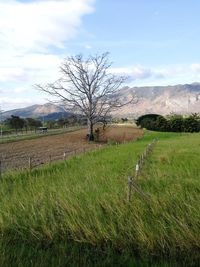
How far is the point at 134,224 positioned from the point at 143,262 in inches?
44.0

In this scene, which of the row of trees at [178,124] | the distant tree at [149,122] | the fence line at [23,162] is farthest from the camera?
the distant tree at [149,122]

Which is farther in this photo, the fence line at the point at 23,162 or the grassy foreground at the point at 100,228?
the fence line at the point at 23,162

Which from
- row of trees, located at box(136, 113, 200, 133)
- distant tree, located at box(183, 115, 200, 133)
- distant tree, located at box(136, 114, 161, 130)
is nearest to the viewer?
distant tree, located at box(183, 115, 200, 133)

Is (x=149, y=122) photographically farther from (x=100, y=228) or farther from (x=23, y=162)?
(x=100, y=228)

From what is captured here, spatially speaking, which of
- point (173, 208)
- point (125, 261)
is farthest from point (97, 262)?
point (173, 208)

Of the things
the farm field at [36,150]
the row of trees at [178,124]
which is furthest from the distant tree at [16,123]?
the row of trees at [178,124]

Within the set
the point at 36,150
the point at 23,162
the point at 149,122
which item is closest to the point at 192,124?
the point at 149,122

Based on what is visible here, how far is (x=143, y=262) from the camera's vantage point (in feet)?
22.9

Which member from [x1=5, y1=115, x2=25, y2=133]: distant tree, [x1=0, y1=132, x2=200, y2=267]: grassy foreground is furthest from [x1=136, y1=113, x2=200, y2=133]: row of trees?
[x1=0, y1=132, x2=200, y2=267]: grassy foreground

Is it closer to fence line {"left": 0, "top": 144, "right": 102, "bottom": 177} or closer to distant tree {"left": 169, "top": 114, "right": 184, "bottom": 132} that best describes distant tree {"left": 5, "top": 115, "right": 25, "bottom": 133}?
distant tree {"left": 169, "top": 114, "right": 184, "bottom": 132}

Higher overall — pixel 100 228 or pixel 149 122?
pixel 100 228

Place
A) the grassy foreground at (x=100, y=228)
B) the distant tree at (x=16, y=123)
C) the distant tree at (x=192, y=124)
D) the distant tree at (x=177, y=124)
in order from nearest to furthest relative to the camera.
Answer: the grassy foreground at (x=100, y=228) < the distant tree at (x=192, y=124) < the distant tree at (x=177, y=124) < the distant tree at (x=16, y=123)

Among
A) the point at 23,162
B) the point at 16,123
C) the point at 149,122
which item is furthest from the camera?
the point at 16,123

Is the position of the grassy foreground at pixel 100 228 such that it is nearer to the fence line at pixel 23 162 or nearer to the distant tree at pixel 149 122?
the fence line at pixel 23 162
